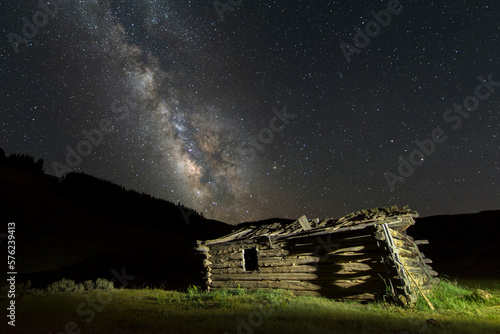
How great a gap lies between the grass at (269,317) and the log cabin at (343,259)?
2.15 ft

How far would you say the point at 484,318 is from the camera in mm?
6785

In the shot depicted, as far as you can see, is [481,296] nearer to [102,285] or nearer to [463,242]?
[102,285]

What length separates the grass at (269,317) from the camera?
5867 mm

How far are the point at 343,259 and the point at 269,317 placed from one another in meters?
4.25

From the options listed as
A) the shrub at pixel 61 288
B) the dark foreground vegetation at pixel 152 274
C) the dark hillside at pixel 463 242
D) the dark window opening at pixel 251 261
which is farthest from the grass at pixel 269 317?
the dark hillside at pixel 463 242

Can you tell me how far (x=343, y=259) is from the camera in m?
9.98

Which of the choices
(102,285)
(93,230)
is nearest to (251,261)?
(102,285)

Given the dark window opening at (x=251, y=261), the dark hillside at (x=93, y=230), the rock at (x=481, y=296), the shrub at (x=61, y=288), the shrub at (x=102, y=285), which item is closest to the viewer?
the rock at (x=481, y=296)

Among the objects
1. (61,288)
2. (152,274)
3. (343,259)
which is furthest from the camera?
(152,274)

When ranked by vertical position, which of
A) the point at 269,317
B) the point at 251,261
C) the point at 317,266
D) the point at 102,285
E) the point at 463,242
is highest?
the point at 463,242

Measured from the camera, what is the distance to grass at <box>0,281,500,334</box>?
19.2 feet

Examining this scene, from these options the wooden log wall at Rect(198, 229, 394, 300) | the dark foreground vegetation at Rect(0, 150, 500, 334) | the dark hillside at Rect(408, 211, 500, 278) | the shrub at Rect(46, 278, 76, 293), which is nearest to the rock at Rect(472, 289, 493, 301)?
the dark foreground vegetation at Rect(0, 150, 500, 334)

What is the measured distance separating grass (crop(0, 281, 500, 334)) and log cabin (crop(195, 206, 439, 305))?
0.66 m

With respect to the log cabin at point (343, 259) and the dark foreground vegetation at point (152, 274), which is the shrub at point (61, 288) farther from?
the log cabin at point (343, 259)
